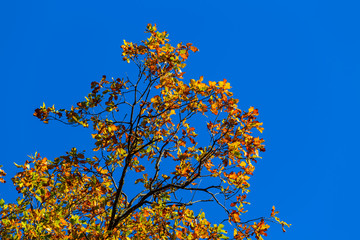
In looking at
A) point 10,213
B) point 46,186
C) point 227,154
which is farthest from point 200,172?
point 10,213

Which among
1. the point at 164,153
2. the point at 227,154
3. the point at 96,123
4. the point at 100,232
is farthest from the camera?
the point at 164,153

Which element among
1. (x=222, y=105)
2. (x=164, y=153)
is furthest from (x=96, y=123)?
(x=222, y=105)

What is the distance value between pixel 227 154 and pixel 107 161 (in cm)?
268

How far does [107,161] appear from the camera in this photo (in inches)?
300

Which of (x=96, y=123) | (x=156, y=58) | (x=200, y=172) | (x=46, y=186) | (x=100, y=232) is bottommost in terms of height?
(x=100, y=232)

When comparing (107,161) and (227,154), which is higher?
(107,161)

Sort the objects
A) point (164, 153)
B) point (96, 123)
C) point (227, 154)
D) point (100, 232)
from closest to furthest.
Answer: point (100, 232)
point (227, 154)
point (96, 123)
point (164, 153)

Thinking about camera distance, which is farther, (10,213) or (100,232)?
(10,213)

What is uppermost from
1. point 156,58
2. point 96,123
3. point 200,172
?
point 156,58

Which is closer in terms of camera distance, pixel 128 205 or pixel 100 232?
pixel 100 232

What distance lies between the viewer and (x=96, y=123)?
728 cm

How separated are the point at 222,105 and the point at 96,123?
2.67m

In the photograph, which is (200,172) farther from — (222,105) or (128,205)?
(128,205)

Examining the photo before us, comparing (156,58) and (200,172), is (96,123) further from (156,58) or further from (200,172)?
(200,172)
